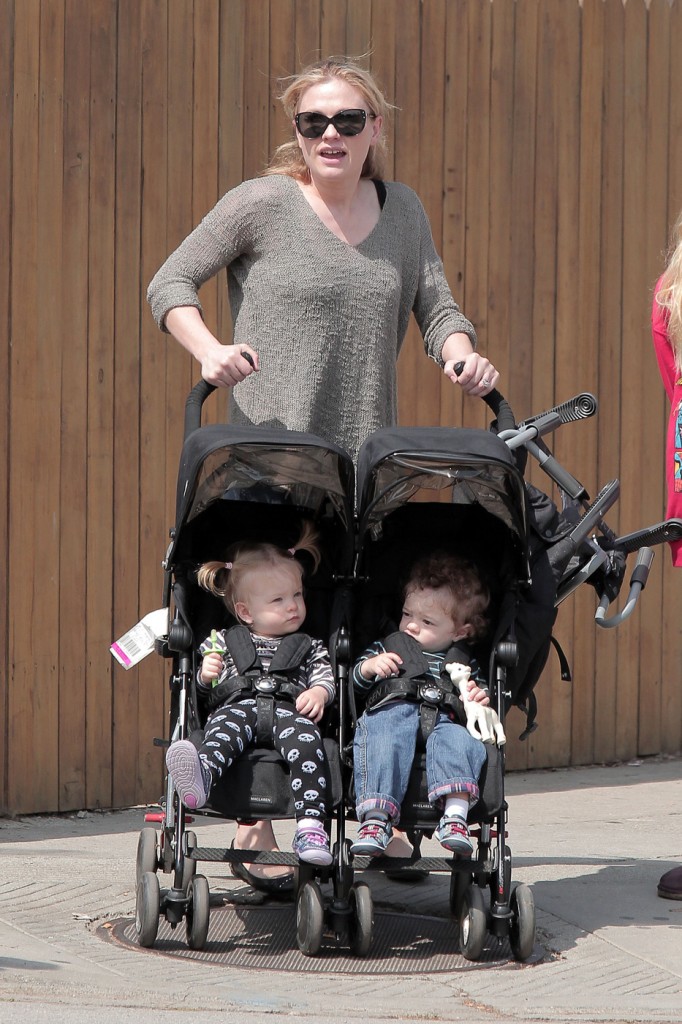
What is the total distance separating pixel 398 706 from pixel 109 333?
2.50 metres

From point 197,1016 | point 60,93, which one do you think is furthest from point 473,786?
point 60,93

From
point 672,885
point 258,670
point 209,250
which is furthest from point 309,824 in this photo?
point 209,250

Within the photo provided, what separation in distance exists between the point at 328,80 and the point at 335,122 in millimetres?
164

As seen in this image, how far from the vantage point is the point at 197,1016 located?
153 inches

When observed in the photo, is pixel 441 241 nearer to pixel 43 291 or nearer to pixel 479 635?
pixel 43 291

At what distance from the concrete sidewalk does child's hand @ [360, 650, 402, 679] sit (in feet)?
2.63

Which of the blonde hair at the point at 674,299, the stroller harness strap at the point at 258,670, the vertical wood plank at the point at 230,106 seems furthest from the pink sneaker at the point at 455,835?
the vertical wood plank at the point at 230,106

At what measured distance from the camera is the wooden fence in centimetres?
627

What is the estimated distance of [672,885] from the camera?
5207 millimetres

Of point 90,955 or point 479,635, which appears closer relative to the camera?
point 90,955

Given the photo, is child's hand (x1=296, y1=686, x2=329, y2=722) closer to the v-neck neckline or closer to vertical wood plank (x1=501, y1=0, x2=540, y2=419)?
the v-neck neckline

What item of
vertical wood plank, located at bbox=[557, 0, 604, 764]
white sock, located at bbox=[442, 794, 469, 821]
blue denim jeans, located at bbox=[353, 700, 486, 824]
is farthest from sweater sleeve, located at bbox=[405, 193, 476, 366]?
vertical wood plank, located at bbox=[557, 0, 604, 764]

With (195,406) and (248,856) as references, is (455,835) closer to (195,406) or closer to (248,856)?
(248,856)

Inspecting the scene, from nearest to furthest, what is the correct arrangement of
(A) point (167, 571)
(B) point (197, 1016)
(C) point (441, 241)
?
(B) point (197, 1016) < (A) point (167, 571) < (C) point (441, 241)
